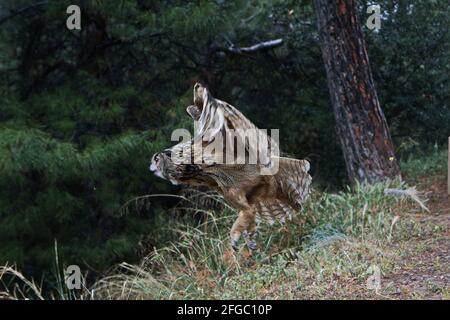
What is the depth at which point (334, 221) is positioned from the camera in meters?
7.61

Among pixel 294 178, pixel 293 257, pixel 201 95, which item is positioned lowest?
pixel 293 257

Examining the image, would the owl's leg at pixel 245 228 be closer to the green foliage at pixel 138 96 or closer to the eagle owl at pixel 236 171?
the eagle owl at pixel 236 171

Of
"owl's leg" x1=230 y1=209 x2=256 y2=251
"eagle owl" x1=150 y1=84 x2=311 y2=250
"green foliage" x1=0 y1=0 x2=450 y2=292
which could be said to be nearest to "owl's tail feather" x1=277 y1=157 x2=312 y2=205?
"eagle owl" x1=150 y1=84 x2=311 y2=250

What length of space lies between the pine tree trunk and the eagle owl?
2.68m

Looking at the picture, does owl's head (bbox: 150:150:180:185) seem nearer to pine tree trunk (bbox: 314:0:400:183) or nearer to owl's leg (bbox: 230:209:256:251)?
owl's leg (bbox: 230:209:256:251)

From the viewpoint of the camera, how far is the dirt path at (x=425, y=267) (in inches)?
211

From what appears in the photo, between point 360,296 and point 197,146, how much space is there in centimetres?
167

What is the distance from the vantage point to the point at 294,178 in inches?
267

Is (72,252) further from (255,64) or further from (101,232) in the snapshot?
(255,64)

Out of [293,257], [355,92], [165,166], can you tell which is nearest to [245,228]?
[293,257]

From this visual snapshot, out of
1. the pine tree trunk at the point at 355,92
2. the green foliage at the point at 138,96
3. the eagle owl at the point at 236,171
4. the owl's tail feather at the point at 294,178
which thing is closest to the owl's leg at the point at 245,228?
the eagle owl at the point at 236,171

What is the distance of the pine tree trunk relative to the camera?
961 centimetres

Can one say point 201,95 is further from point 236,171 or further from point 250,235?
point 250,235

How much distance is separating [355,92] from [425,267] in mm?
3962
